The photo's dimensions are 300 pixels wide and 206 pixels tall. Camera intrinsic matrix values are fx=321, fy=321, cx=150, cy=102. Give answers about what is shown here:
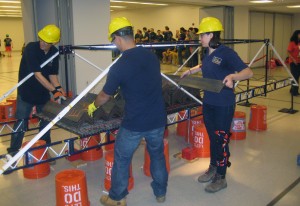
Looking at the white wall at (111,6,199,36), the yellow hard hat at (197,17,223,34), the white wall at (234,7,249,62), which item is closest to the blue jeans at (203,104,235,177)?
the yellow hard hat at (197,17,223,34)

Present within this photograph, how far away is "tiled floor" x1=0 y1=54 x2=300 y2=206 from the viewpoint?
10.8 feet

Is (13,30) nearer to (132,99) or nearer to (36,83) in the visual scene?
(36,83)

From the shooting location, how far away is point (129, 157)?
2893 millimetres

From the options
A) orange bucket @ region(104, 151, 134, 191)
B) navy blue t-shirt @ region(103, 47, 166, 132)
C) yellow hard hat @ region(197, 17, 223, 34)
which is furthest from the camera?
orange bucket @ region(104, 151, 134, 191)

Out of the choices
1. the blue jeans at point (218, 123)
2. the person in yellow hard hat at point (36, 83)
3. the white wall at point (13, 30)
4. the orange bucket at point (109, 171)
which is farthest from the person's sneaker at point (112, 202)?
the white wall at point (13, 30)

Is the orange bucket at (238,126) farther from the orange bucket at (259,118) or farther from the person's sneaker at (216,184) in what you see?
the person's sneaker at (216,184)

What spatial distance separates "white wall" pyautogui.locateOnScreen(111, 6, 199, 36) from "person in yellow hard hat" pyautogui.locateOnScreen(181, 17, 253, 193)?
563 inches

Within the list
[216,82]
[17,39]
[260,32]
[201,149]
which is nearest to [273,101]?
[201,149]

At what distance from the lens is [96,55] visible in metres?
8.21

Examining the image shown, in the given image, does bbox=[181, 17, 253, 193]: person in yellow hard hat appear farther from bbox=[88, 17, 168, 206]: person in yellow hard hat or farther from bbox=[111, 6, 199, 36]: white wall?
bbox=[111, 6, 199, 36]: white wall

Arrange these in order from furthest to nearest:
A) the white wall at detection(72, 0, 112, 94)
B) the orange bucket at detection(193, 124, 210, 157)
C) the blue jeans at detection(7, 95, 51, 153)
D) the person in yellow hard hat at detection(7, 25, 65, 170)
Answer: the white wall at detection(72, 0, 112, 94) < the orange bucket at detection(193, 124, 210, 157) < the blue jeans at detection(7, 95, 51, 153) < the person in yellow hard hat at detection(7, 25, 65, 170)

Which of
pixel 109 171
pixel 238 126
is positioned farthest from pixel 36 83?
pixel 238 126

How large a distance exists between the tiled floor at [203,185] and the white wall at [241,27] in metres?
9.59

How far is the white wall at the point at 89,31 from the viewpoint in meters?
7.77
